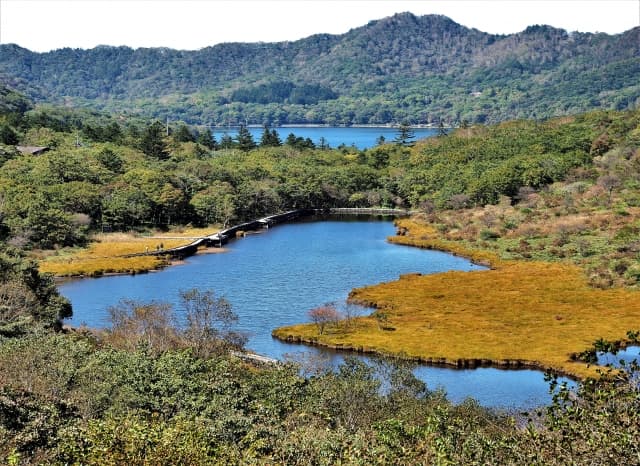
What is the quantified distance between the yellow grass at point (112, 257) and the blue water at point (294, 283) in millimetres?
2261

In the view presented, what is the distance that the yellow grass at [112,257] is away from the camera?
84.6 metres

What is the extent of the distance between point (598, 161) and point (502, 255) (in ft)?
169

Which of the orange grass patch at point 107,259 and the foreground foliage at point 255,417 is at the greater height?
the foreground foliage at point 255,417

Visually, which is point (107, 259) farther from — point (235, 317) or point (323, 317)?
point (235, 317)

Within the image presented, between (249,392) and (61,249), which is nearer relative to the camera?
(249,392)

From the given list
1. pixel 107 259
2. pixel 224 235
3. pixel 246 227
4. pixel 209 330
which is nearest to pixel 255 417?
pixel 209 330

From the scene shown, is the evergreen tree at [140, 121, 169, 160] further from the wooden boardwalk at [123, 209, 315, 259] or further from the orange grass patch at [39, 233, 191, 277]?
the orange grass patch at [39, 233, 191, 277]

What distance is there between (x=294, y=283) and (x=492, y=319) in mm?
22195

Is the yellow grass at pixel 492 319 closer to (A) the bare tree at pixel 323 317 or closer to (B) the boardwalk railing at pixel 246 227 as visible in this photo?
(A) the bare tree at pixel 323 317

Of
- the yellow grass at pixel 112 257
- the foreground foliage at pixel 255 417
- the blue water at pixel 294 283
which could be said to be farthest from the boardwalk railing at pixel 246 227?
the foreground foliage at pixel 255 417

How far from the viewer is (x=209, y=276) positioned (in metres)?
83.9

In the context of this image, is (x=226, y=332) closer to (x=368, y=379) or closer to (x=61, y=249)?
(x=368, y=379)

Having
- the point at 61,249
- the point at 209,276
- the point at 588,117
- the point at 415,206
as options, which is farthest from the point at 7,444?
the point at 588,117

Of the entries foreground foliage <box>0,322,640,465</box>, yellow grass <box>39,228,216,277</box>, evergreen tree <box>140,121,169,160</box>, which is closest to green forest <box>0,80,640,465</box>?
foreground foliage <box>0,322,640,465</box>
